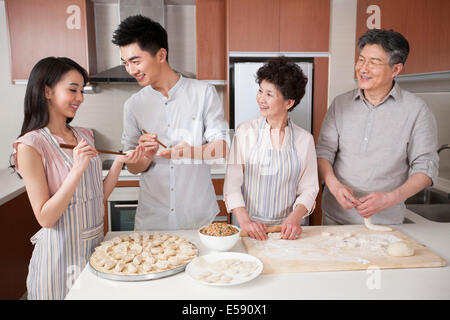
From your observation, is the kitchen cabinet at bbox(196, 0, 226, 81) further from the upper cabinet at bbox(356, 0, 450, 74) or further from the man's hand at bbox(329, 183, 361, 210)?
the man's hand at bbox(329, 183, 361, 210)

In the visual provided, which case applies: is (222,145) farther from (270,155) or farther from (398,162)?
(398,162)

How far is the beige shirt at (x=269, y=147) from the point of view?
161 cm

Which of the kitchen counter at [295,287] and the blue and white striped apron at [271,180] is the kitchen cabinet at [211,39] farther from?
the kitchen counter at [295,287]

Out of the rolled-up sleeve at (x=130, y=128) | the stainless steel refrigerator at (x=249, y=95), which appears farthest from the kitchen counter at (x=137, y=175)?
the rolled-up sleeve at (x=130, y=128)

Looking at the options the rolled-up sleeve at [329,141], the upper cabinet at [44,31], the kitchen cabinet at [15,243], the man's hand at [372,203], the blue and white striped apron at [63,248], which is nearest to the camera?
the blue and white striped apron at [63,248]

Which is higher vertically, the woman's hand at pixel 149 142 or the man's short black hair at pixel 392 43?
the man's short black hair at pixel 392 43

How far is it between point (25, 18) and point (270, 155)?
2.41 metres

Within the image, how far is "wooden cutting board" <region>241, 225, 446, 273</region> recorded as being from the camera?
3.80 ft

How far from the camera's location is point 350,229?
150cm

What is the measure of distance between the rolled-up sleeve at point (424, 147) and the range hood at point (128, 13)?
201 cm

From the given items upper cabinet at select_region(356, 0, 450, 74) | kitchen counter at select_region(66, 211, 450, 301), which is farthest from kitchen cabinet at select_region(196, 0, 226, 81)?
kitchen counter at select_region(66, 211, 450, 301)

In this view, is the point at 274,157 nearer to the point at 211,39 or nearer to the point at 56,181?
the point at 56,181

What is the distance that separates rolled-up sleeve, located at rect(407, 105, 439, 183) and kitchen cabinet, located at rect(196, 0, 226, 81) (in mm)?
1834
